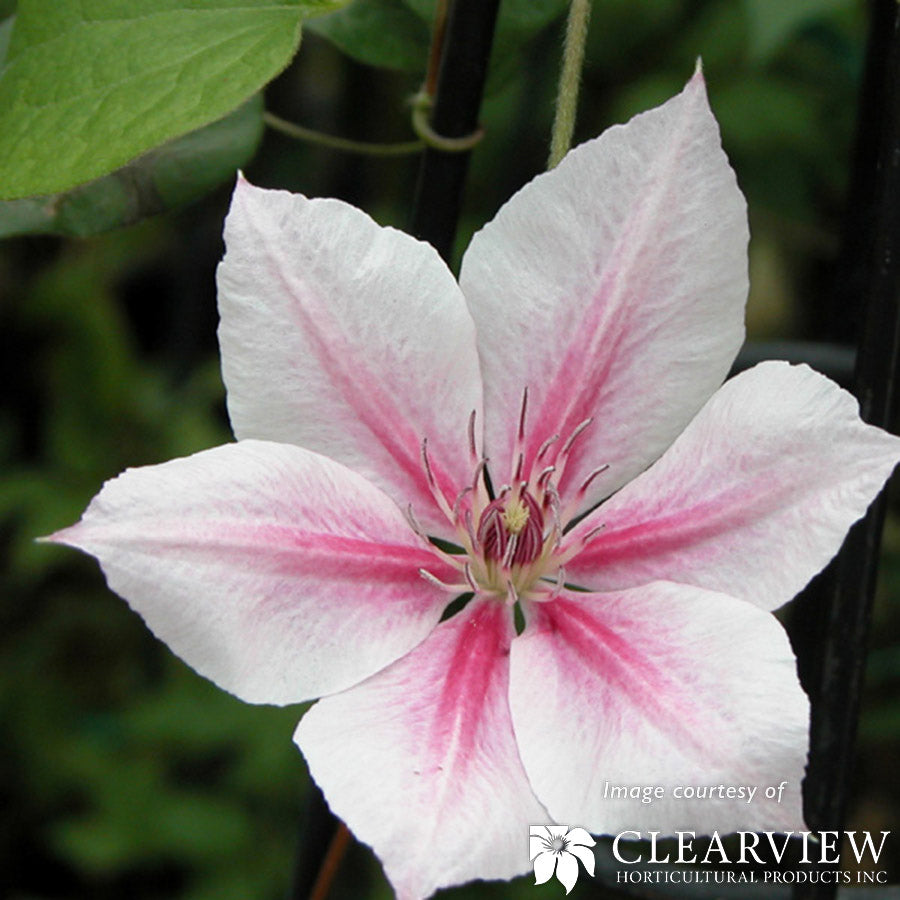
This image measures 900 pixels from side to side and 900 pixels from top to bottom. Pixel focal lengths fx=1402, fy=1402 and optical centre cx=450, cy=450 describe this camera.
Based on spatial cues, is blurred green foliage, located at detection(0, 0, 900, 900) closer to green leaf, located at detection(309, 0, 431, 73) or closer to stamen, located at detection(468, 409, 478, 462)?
green leaf, located at detection(309, 0, 431, 73)

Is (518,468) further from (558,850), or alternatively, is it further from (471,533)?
(558,850)

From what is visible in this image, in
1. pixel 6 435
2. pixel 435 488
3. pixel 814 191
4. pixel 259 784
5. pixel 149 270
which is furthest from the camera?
pixel 149 270

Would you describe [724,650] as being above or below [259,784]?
above

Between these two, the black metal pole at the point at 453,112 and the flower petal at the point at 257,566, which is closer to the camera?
the flower petal at the point at 257,566

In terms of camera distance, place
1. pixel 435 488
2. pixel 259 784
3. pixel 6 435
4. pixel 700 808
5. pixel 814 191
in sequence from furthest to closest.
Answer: pixel 6 435, pixel 814 191, pixel 259 784, pixel 435 488, pixel 700 808

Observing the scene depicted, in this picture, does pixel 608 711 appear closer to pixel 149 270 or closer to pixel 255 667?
pixel 255 667

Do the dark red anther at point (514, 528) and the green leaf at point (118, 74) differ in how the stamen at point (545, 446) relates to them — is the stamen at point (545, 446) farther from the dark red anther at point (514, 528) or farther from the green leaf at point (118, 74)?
the green leaf at point (118, 74)

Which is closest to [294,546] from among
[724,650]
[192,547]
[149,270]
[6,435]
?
[192,547]

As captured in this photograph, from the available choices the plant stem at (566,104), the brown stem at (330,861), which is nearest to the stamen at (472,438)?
the plant stem at (566,104)
